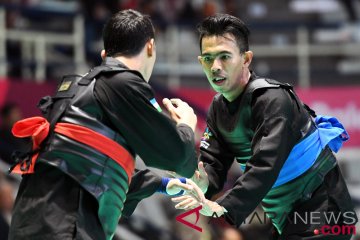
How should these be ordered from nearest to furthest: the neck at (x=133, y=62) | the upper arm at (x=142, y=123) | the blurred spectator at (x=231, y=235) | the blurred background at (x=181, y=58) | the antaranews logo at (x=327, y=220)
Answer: the upper arm at (x=142, y=123)
the neck at (x=133, y=62)
the antaranews logo at (x=327, y=220)
the blurred spectator at (x=231, y=235)
the blurred background at (x=181, y=58)

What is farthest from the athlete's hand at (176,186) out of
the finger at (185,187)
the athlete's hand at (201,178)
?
the athlete's hand at (201,178)

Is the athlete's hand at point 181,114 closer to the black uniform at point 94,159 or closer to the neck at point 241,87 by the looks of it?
the black uniform at point 94,159

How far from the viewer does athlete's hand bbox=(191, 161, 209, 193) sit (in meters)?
3.94

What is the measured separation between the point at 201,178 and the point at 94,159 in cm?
88

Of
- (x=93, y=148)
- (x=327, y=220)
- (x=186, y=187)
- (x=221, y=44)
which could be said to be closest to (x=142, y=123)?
(x=93, y=148)

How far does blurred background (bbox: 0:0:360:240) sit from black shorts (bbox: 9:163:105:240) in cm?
290

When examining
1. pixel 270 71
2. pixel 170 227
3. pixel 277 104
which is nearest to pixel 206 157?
pixel 277 104

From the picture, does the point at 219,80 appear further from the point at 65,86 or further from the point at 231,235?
the point at 231,235

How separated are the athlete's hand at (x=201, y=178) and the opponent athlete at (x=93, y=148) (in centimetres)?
51

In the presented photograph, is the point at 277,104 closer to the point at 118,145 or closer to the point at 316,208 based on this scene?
the point at 316,208

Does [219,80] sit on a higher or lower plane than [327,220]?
higher

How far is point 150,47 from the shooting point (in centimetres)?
348

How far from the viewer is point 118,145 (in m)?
3.29

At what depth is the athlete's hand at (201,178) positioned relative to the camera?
394cm
